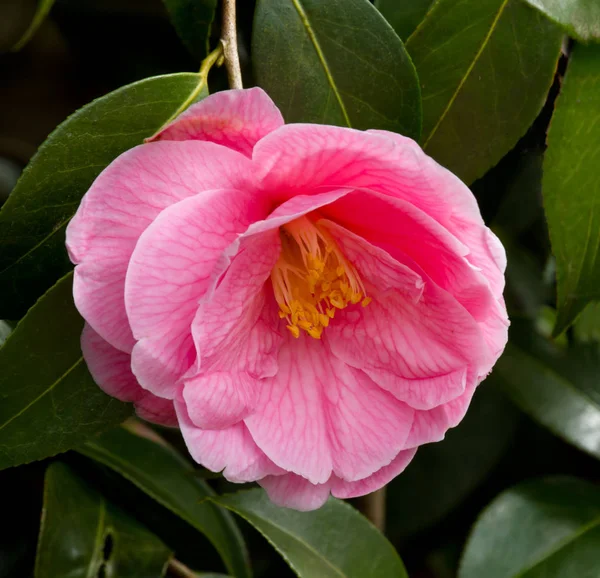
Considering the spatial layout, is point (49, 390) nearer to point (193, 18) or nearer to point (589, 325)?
point (193, 18)

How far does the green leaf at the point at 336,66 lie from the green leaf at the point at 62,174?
0.29 ft

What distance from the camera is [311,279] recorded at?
2.22 ft

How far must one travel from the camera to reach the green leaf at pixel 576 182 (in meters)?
0.71

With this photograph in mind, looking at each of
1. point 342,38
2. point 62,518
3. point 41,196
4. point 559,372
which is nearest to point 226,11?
point 342,38

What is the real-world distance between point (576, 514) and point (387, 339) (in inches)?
24.3

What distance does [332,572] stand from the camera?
2.78 ft

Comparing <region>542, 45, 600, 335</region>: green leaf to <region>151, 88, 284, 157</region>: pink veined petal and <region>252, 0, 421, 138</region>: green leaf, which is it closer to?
<region>252, 0, 421, 138</region>: green leaf

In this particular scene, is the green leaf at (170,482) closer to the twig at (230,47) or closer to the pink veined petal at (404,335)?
the pink veined petal at (404,335)

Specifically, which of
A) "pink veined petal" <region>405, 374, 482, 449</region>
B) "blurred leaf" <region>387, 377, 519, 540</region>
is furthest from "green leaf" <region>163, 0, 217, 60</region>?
"blurred leaf" <region>387, 377, 519, 540</region>

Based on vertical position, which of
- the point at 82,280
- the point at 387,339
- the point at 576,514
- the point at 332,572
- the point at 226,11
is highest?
the point at 226,11

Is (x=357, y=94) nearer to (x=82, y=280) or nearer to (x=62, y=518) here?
(x=82, y=280)

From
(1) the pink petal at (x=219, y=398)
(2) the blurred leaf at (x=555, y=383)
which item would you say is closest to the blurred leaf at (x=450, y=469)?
(2) the blurred leaf at (x=555, y=383)

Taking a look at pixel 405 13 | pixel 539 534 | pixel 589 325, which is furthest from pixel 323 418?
pixel 589 325

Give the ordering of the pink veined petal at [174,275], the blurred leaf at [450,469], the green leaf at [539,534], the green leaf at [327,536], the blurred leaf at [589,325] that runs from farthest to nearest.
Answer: the blurred leaf at [450,469]
the blurred leaf at [589,325]
the green leaf at [539,534]
the green leaf at [327,536]
the pink veined petal at [174,275]
